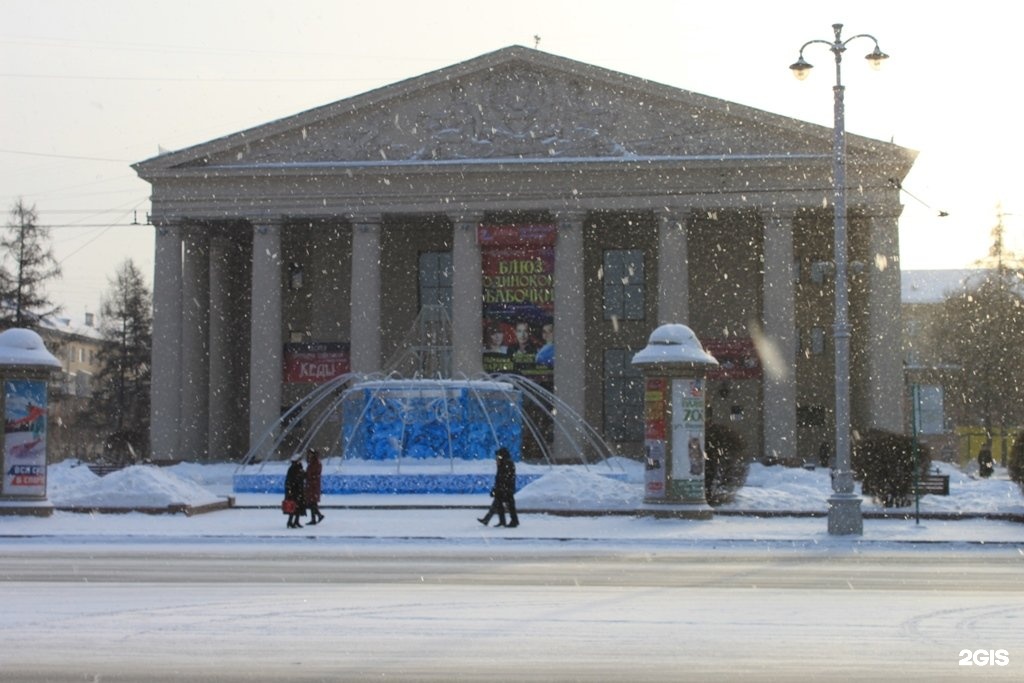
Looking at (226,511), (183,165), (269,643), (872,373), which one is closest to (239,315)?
(183,165)

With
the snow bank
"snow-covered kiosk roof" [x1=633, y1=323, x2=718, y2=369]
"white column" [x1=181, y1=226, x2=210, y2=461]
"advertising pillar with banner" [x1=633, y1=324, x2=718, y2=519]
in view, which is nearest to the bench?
the snow bank

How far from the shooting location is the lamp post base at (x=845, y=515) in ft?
88.2

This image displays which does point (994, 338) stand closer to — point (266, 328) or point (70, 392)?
point (266, 328)

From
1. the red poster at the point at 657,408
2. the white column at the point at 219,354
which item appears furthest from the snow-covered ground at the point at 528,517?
the white column at the point at 219,354

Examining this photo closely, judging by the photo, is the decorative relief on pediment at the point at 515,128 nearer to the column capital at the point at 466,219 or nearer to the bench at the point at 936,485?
the column capital at the point at 466,219

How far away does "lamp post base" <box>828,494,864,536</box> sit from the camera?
2689 centimetres

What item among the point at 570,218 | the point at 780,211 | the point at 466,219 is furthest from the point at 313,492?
the point at 780,211

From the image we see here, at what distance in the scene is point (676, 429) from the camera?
30.8 m

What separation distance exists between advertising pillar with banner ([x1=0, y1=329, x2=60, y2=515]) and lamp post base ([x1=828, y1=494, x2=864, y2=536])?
16.1 m

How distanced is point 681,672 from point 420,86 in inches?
2046

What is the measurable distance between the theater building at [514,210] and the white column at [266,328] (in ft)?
0.25

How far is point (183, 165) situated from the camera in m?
62.3

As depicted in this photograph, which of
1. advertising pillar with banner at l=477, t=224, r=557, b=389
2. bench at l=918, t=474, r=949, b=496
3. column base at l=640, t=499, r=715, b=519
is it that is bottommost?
column base at l=640, t=499, r=715, b=519

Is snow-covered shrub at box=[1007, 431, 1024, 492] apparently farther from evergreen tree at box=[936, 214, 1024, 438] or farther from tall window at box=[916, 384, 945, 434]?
evergreen tree at box=[936, 214, 1024, 438]
